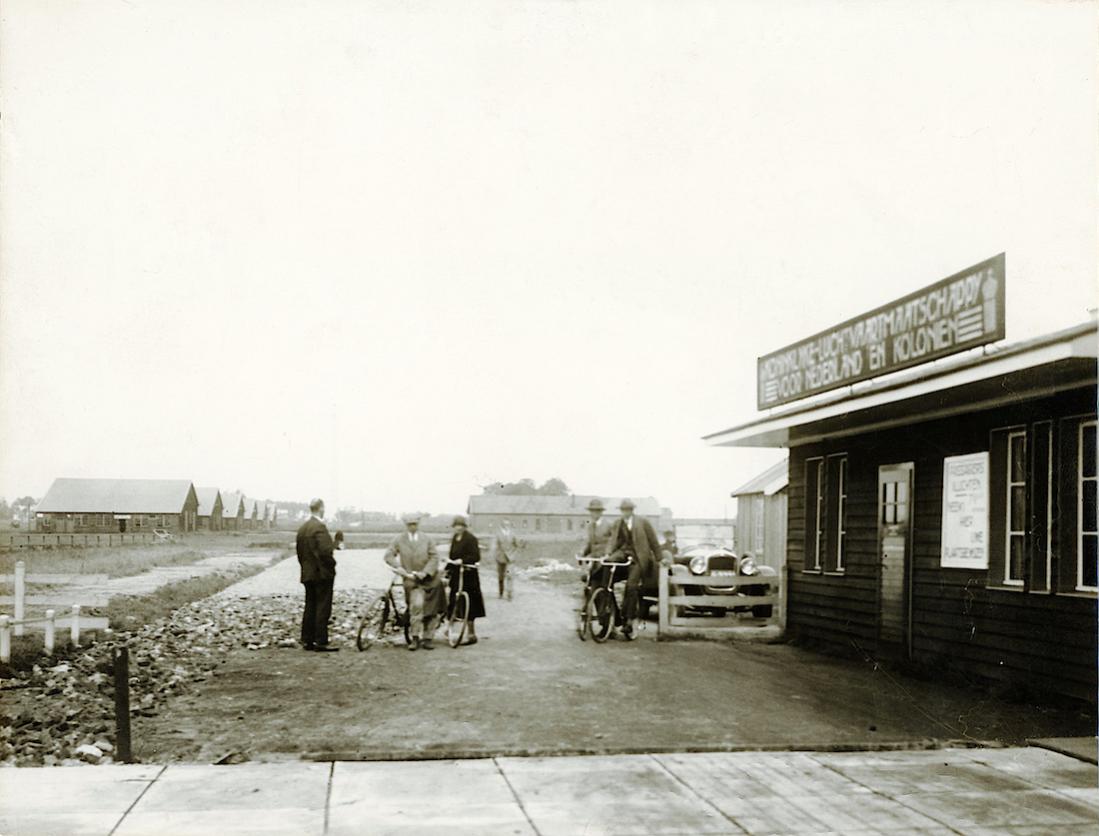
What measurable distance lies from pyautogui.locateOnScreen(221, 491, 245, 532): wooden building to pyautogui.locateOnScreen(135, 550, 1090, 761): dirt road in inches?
264

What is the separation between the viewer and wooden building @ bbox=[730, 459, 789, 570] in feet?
87.2

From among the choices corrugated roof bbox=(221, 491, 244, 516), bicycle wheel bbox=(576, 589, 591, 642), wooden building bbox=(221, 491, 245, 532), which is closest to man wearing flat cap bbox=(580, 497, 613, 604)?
bicycle wheel bbox=(576, 589, 591, 642)

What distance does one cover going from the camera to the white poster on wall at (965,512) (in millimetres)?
10055

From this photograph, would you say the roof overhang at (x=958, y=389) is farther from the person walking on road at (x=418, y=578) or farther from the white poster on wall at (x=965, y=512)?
the person walking on road at (x=418, y=578)

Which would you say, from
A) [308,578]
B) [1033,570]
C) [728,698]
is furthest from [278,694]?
[1033,570]

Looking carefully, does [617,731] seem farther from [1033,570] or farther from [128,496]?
[128,496]

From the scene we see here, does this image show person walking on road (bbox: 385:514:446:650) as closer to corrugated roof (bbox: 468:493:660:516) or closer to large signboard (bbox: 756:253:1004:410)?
large signboard (bbox: 756:253:1004:410)

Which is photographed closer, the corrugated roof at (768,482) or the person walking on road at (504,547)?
the person walking on road at (504,547)

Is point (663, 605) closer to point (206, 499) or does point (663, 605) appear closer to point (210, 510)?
point (206, 499)

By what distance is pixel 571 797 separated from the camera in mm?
5828

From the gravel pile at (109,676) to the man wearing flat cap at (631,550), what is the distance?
12.7 ft

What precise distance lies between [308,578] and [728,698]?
575 cm

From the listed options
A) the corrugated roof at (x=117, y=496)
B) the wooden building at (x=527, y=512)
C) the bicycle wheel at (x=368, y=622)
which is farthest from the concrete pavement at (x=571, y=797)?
the wooden building at (x=527, y=512)

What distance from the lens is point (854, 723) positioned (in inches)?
322
